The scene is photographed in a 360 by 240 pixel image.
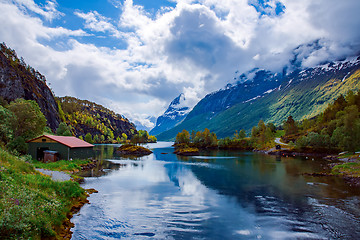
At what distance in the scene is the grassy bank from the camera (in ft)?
41.8

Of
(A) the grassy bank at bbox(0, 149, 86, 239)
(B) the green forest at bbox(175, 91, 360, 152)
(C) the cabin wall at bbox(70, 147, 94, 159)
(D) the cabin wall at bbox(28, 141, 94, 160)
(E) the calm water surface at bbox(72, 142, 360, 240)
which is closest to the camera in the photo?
(A) the grassy bank at bbox(0, 149, 86, 239)

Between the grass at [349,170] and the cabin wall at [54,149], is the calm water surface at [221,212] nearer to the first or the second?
the grass at [349,170]

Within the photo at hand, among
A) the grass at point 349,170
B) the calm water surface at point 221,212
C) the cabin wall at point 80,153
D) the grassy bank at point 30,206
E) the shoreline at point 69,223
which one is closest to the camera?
the grassy bank at point 30,206

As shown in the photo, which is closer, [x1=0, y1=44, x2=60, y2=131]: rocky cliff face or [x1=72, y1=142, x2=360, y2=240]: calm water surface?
[x1=72, y1=142, x2=360, y2=240]: calm water surface

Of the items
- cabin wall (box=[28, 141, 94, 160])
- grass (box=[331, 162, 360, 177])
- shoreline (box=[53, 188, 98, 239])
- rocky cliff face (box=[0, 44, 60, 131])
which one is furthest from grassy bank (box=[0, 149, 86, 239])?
rocky cliff face (box=[0, 44, 60, 131])

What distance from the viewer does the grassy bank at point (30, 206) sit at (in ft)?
41.8

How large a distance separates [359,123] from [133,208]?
78.9 meters

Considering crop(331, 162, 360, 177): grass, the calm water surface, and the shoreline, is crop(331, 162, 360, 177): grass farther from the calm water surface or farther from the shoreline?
the shoreline

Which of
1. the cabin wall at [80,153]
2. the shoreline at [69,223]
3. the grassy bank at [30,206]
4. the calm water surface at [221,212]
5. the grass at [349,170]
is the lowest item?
Result: the calm water surface at [221,212]

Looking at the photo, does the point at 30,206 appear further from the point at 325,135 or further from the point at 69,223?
the point at 325,135

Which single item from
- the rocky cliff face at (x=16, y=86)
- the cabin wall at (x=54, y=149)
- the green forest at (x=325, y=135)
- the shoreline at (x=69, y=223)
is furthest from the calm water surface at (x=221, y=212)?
the rocky cliff face at (x=16, y=86)

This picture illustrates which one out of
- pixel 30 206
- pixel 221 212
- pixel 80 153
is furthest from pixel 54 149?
pixel 221 212

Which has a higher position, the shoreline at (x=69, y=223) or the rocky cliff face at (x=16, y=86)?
the rocky cliff face at (x=16, y=86)

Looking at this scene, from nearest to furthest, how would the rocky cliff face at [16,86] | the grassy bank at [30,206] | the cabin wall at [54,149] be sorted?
the grassy bank at [30,206], the cabin wall at [54,149], the rocky cliff face at [16,86]
